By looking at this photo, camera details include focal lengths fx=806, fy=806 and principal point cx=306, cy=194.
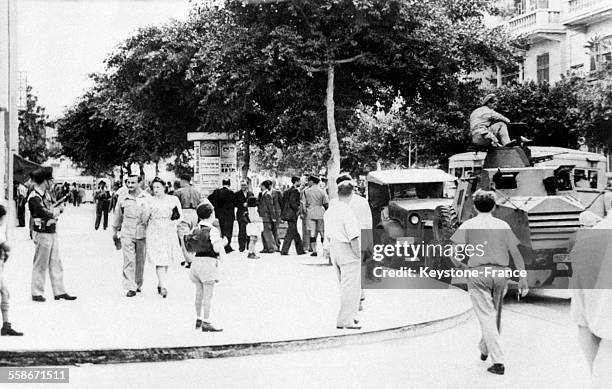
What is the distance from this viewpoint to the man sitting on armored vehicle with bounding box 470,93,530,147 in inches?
510

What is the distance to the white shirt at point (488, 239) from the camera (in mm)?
7281

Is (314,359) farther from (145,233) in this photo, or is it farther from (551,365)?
(145,233)

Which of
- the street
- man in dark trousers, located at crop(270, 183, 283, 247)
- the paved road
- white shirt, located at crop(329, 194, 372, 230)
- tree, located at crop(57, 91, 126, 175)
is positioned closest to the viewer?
the paved road

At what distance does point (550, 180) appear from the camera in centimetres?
1239

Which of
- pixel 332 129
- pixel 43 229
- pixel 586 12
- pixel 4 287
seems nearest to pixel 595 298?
pixel 4 287

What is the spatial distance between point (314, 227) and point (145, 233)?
21.6 ft

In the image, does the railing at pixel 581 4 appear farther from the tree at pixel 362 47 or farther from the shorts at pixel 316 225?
the shorts at pixel 316 225

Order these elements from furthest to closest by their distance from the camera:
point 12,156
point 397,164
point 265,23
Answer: point 397,164 < point 12,156 < point 265,23

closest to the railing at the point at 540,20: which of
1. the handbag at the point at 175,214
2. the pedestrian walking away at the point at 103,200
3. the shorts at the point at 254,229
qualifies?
the pedestrian walking away at the point at 103,200

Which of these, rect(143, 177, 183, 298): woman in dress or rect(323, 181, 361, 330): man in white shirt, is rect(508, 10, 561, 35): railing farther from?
rect(323, 181, 361, 330): man in white shirt

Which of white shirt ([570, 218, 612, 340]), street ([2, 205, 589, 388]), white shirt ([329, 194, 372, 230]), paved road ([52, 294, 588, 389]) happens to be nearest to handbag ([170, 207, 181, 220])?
street ([2, 205, 589, 388])

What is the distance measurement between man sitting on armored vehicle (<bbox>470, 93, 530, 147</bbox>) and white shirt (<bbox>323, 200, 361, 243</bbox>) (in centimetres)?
465

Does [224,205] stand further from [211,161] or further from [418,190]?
[211,161]

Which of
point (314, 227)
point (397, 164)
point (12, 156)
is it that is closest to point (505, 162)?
point (314, 227)
